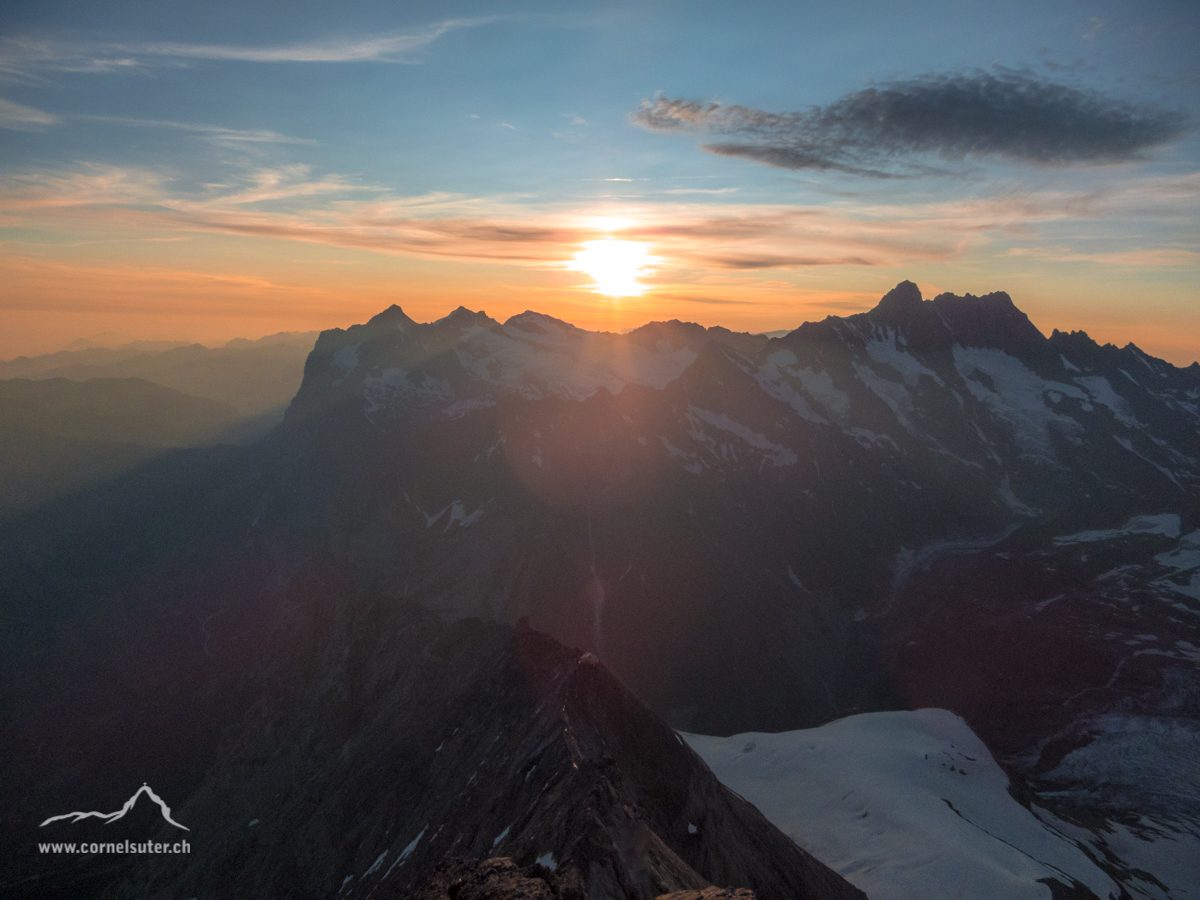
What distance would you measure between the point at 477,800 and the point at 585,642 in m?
79.7

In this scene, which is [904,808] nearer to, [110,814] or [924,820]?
[924,820]

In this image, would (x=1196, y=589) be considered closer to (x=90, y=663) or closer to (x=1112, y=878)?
(x=1112, y=878)

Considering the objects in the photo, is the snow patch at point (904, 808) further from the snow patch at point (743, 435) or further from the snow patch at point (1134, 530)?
the snow patch at point (743, 435)

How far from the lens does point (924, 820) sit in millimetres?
53531

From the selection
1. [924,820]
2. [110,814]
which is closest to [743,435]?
[924,820]

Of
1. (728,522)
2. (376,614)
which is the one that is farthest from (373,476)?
(376,614)

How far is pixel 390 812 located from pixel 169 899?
73.6 feet

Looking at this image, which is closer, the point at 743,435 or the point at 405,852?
the point at 405,852

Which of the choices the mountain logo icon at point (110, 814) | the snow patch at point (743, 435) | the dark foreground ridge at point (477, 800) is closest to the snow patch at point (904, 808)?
the dark foreground ridge at point (477, 800)

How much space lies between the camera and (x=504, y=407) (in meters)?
178

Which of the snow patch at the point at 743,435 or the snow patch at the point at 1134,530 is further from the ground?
the snow patch at the point at 743,435

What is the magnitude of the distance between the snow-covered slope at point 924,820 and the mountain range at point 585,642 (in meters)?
1.36

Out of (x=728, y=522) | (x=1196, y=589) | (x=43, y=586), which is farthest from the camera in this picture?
(x=728, y=522)

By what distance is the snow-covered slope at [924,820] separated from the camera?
4681 centimetres
